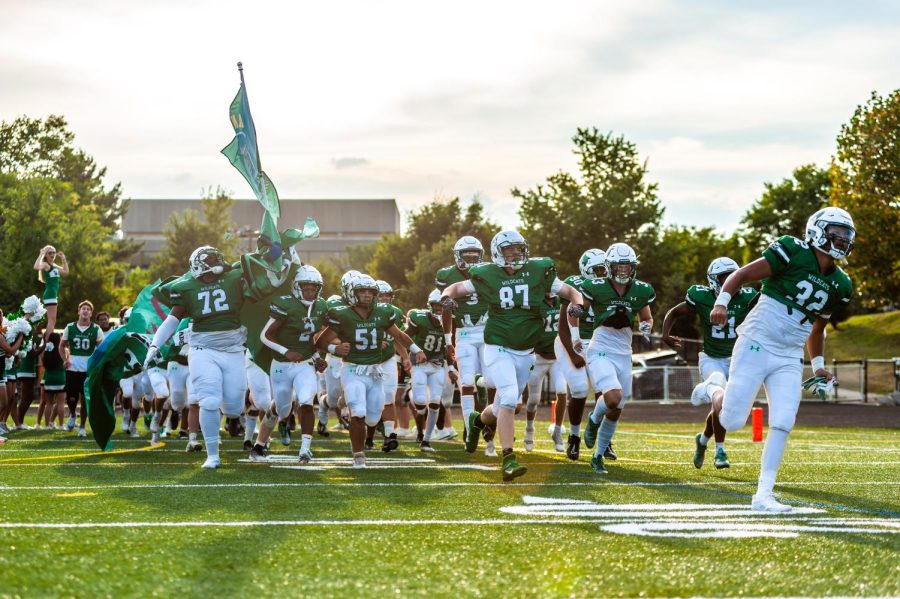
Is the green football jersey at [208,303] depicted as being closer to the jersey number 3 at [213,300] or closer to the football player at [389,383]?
Result: the jersey number 3 at [213,300]

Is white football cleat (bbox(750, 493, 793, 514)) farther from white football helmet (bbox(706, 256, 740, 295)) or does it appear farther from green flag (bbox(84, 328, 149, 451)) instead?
green flag (bbox(84, 328, 149, 451))

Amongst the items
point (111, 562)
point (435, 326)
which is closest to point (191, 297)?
point (435, 326)

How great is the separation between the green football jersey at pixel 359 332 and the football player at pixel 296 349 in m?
0.22

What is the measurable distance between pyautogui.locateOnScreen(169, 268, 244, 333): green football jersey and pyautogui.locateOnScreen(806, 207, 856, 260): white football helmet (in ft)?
18.4

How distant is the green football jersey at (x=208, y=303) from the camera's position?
11.2 meters

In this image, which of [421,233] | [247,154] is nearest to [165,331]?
[247,154]

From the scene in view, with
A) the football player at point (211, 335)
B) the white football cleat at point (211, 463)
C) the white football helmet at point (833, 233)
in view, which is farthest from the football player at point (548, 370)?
the white football helmet at point (833, 233)

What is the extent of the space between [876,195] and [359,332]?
1161 inches

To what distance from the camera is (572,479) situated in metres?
9.82

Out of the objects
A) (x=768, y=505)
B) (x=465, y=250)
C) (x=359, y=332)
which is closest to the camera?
(x=768, y=505)

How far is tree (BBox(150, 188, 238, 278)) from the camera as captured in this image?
62062mm

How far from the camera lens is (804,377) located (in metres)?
34.4

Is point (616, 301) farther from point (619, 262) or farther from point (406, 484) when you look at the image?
point (406, 484)

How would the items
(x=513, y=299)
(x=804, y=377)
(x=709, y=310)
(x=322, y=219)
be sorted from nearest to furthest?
(x=513, y=299), (x=709, y=310), (x=804, y=377), (x=322, y=219)
